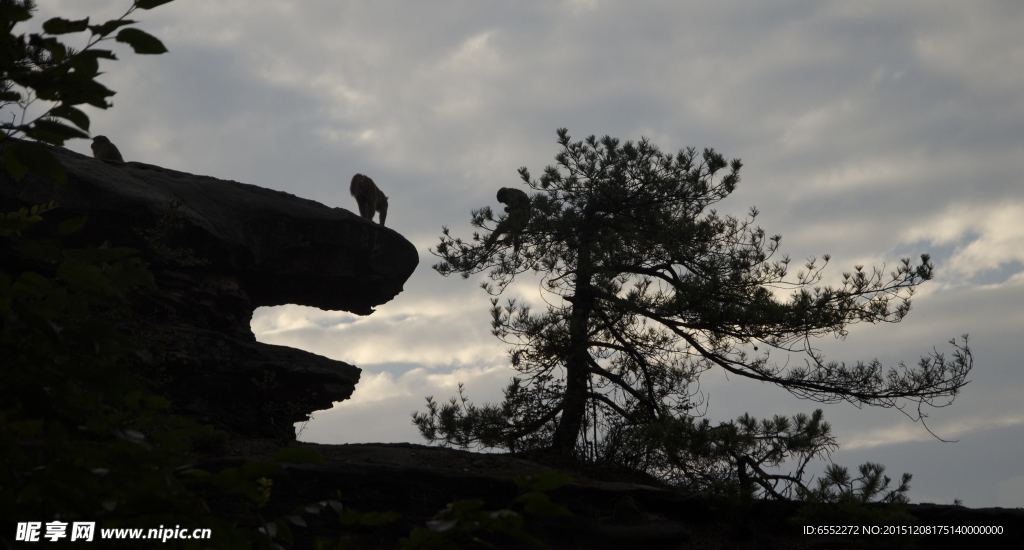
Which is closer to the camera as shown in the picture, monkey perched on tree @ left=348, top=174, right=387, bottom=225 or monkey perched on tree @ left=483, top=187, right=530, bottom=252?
monkey perched on tree @ left=483, top=187, right=530, bottom=252

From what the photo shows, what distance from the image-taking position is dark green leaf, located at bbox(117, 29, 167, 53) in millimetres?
1128

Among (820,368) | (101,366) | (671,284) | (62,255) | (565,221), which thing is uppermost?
(565,221)

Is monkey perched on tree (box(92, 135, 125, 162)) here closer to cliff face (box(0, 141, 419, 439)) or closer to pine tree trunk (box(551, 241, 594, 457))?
cliff face (box(0, 141, 419, 439))

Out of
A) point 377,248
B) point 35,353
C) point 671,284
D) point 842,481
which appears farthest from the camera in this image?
point 377,248

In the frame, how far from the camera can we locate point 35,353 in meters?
1.06

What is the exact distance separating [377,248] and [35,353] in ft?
31.3

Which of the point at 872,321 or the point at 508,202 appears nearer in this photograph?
the point at 872,321

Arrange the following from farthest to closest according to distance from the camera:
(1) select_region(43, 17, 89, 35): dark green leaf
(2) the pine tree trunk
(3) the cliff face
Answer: (3) the cliff face
(2) the pine tree trunk
(1) select_region(43, 17, 89, 35): dark green leaf

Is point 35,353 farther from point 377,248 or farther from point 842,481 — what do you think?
point 377,248

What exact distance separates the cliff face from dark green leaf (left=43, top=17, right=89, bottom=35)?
6292mm

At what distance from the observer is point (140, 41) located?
114 cm

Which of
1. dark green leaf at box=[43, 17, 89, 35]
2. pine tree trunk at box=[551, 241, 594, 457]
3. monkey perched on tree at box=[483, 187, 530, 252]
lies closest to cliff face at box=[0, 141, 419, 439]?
monkey perched on tree at box=[483, 187, 530, 252]

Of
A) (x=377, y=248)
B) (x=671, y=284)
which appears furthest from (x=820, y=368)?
(x=377, y=248)

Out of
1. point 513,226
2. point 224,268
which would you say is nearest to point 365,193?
point 224,268
